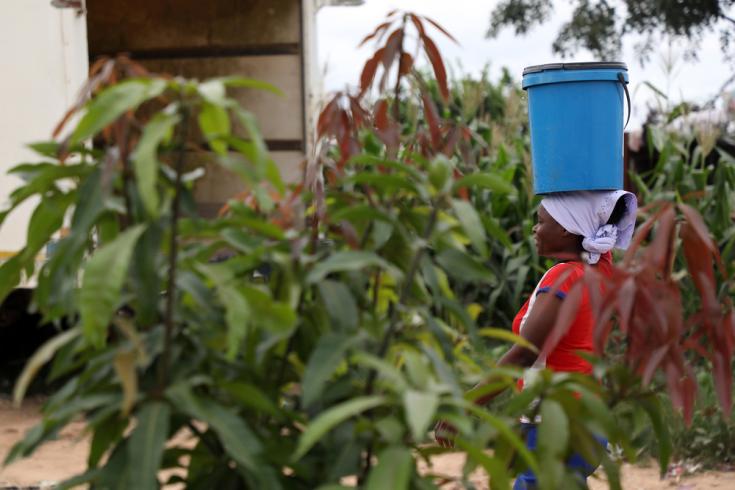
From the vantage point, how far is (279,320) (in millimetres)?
1431

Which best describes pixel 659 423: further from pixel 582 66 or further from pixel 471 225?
pixel 582 66

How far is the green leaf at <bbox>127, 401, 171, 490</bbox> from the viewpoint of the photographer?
4.55 feet

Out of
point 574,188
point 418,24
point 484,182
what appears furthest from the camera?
point 574,188

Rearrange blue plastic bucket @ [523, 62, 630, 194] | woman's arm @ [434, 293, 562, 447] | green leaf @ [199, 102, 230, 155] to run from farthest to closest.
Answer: blue plastic bucket @ [523, 62, 630, 194] → woman's arm @ [434, 293, 562, 447] → green leaf @ [199, 102, 230, 155]

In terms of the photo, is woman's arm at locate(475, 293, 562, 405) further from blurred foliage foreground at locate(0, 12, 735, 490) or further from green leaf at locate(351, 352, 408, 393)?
green leaf at locate(351, 352, 408, 393)

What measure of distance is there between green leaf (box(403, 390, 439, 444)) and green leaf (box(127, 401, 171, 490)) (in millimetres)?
316

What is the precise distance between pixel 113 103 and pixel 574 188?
6.68 feet

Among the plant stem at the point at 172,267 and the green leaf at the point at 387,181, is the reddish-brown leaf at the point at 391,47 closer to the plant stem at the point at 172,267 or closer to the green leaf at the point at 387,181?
the green leaf at the point at 387,181

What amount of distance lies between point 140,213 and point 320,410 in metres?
0.38

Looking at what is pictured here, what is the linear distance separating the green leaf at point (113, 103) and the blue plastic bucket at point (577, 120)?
6.59ft

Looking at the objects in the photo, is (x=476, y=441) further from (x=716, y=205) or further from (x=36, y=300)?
(x=716, y=205)

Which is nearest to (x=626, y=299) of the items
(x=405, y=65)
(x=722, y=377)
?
(x=722, y=377)

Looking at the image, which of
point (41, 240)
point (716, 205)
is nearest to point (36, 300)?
point (41, 240)

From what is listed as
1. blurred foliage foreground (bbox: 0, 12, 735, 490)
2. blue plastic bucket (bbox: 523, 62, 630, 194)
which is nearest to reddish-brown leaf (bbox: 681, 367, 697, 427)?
blurred foliage foreground (bbox: 0, 12, 735, 490)
